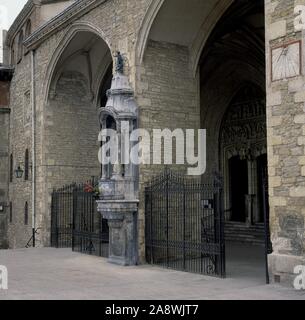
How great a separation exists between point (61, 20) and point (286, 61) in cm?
892

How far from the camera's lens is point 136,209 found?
10969mm

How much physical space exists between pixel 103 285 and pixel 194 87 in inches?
231

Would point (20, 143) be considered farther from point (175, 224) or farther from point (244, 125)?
point (175, 224)

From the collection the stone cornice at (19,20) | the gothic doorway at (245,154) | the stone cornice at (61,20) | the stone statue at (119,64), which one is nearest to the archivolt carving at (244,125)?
the gothic doorway at (245,154)

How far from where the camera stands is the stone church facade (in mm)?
7785

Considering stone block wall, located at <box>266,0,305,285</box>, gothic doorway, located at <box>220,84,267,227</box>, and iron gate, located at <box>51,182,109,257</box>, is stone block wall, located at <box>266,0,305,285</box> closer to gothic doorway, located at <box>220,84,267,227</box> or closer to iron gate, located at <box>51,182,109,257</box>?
iron gate, located at <box>51,182,109,257</box>

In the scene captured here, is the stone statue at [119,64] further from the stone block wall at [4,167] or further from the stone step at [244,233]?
the stone block wall at [4,167]

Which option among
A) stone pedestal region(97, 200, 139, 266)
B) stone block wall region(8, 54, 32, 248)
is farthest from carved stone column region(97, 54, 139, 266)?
stone block wall region(8, 54, 32, 248)

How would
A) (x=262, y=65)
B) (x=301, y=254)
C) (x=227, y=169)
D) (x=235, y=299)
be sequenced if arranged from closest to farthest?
(x=235, y=299), (x=301, y=254), (x=262, y=65), (x=227, y=169)

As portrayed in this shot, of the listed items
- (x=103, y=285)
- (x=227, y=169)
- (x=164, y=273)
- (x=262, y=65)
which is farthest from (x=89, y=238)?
(x=262, y=65)

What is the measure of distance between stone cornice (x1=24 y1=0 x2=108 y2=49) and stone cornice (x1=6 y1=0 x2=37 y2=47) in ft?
9.63

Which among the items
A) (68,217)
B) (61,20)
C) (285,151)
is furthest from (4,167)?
(285,151)

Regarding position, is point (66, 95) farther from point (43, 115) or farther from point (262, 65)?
point (262, 65)

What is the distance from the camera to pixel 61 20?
14.9 m
